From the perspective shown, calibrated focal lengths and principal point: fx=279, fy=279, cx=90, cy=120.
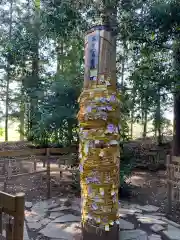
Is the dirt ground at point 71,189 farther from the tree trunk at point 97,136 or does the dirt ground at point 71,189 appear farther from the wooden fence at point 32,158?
the tree trunk at point 97,136

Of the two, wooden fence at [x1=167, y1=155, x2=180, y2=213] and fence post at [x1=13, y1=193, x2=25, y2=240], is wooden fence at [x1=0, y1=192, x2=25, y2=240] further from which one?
wooden fence at [x1=167, y1=155, x2=180, y2=213]

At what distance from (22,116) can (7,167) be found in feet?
18.7

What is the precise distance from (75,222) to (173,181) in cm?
142

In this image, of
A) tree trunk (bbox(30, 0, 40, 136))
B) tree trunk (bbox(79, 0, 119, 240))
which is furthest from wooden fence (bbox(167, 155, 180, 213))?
tree trunk (bbox(30, 0, 40, 136))

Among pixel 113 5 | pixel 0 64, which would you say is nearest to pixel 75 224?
pixel 113 5

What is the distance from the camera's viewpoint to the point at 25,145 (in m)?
8.88

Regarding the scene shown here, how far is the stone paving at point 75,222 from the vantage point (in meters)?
3.09

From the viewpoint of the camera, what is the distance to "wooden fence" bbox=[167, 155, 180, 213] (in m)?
3.76

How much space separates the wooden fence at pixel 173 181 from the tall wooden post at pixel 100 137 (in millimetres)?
1332

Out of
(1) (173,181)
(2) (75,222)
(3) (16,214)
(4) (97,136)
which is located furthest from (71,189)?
(3) (16,214)

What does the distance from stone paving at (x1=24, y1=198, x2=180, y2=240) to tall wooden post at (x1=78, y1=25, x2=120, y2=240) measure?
0.48m

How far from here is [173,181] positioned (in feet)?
12.4

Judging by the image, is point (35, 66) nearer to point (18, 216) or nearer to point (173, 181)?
point (173, 181)

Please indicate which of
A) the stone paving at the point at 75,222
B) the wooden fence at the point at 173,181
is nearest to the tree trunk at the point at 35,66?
the stone paving at the point at 75,222
